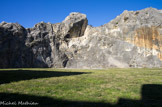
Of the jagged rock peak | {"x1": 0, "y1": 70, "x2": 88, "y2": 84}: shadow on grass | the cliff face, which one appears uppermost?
the jagged rock peak

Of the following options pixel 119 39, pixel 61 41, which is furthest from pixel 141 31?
pixel 61 41

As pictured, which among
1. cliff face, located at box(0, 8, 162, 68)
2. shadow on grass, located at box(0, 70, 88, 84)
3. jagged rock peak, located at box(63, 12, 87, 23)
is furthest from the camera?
jagged rock peak, located at box(63, 12, 87, 23)

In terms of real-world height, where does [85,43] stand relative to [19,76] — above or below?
above

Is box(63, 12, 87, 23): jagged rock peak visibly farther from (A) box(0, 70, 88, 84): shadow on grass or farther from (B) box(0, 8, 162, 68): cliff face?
(A) box(0, 70, 88, 84): shadow on grass

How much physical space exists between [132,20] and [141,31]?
616cm

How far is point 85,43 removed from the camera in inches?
2411

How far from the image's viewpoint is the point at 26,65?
5547 cm

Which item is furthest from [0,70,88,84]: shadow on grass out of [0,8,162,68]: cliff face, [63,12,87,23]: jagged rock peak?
[63,12,87,23]: jagged rock peak

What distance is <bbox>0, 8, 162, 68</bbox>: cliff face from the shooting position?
162ft

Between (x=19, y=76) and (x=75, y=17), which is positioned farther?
(x=75, y=17)

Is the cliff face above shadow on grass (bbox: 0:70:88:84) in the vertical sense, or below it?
above

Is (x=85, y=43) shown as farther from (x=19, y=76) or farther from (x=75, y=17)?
(x=19, y=76)

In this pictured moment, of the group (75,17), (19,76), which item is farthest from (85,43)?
(19,76)

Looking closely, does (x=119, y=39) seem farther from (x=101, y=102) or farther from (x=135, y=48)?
(x=101, y=102)
